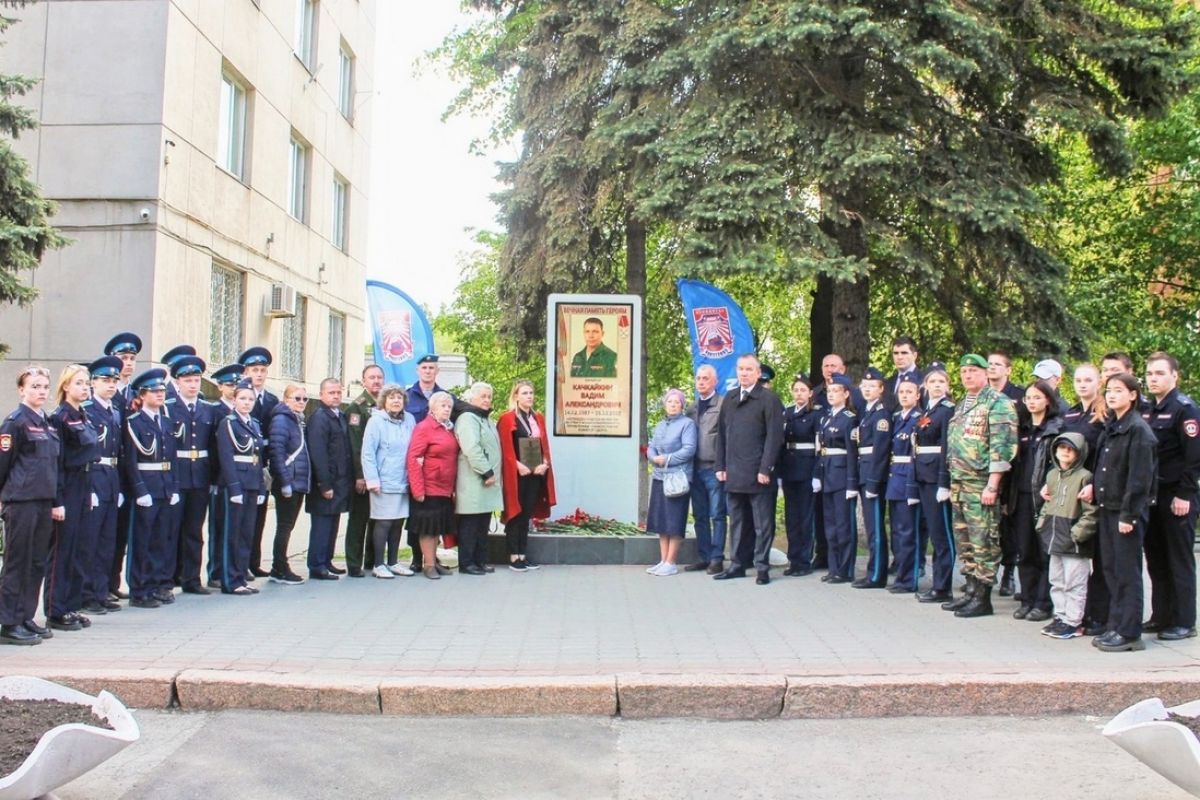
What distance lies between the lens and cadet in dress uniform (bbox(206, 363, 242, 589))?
31.6ft

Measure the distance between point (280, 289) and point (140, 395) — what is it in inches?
447

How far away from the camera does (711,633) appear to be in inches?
309

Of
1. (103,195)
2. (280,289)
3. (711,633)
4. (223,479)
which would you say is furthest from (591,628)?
(280,289)

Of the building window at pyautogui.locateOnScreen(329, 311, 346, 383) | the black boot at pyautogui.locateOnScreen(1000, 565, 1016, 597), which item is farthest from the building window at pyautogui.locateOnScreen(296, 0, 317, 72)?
Result: the black boot at pyautogui.locateOnScreen(1000, 565, 1016, 597)

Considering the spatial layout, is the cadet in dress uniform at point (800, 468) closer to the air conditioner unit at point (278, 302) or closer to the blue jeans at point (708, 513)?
the blue jeans at point (708, 513)

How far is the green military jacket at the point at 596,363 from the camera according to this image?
514 inches

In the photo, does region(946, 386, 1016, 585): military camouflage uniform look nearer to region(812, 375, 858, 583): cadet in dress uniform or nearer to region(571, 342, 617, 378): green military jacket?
region(812, 375, 858, 583): cadet in dress uniform

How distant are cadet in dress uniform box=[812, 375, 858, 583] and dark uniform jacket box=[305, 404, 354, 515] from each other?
188 inches

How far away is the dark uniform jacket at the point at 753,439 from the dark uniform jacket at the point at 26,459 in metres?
6.14

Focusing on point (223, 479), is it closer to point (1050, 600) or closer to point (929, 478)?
point (929, 478)

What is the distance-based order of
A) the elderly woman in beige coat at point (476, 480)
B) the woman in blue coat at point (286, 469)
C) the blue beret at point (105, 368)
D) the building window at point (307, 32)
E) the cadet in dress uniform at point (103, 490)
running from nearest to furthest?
the cadet in dress uniform at point (103, 490)
the blue beret at point (105, 368)
the woman in blue coat at point (286, 469)
the elderly woman in beige coat at point (476, 480)
the building window at point (307, 32)

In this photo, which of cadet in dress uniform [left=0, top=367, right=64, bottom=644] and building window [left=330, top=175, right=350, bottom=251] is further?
building window [left=330, top=175, right=350, bottom=251]

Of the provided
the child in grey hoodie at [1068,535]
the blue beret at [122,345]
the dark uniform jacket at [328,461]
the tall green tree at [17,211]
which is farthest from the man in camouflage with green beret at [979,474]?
the tall green tree at [17,211]

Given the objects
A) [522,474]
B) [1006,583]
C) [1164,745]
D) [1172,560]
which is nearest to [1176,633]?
[1172,560]
